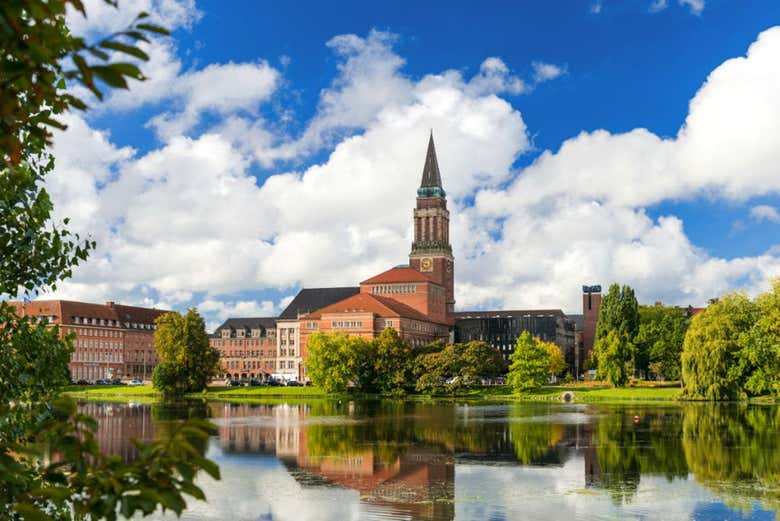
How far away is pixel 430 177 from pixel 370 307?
123ft

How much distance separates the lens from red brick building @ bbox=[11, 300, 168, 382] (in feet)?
463

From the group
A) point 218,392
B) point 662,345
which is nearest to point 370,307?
point 218,392

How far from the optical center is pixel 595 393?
93.4 m

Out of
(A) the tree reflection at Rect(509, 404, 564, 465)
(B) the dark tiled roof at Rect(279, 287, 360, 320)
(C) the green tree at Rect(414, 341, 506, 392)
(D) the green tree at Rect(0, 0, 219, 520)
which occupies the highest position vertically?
(B) the dark tiled roof at Rect(279, 287, 360, 320)

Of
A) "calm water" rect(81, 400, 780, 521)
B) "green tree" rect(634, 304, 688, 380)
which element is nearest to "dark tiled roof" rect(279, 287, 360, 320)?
"green tree" rect(634, 304, 688, 380)

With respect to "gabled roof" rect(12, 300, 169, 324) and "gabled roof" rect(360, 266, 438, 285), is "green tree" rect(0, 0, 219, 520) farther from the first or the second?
"gabled roof" rect(360, 266, 438, 285)

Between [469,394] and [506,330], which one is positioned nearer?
[469,394]

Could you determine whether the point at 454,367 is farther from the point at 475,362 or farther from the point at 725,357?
the point at 725,357

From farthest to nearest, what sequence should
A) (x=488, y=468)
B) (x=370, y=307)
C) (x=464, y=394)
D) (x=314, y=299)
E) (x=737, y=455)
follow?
(x=314, y=299), (x=370, y=307), (x=464, y=394), (x=737, y=455), (x=488, y=468)

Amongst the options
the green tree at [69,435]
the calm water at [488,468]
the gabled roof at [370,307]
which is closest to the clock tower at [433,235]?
the gabled roof at [370,307]

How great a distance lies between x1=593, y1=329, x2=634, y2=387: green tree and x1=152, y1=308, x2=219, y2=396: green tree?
153 ft

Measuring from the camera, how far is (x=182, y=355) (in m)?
99.9

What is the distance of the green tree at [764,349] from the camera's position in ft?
202

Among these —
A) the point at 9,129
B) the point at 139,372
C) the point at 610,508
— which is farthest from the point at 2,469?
the point at 139,372
